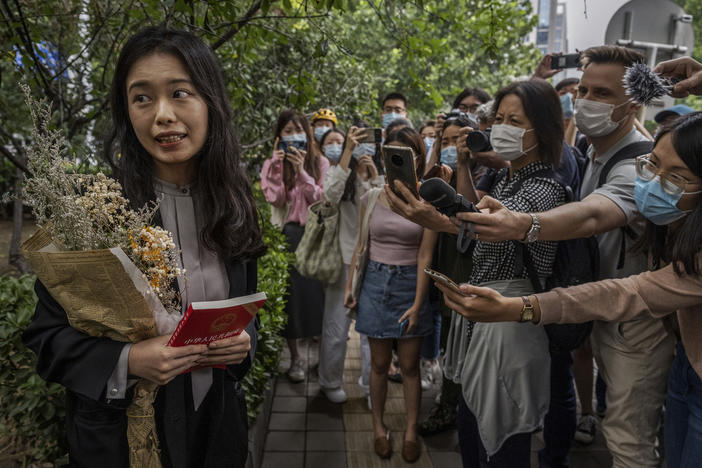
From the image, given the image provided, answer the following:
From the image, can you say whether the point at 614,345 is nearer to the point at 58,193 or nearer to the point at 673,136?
the point at 673,136

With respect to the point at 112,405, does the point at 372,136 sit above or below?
above

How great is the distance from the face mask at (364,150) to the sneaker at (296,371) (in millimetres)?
2026

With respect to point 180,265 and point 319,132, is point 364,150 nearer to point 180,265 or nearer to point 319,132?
point 319,132

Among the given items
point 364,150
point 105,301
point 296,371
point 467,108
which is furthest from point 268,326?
point 467,108

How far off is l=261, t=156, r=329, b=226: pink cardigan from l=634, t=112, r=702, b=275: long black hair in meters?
3.00

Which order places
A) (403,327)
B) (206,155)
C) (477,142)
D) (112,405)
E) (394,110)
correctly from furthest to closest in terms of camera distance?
(394,110), (403,327), (477,142), (206,155), (112,405)

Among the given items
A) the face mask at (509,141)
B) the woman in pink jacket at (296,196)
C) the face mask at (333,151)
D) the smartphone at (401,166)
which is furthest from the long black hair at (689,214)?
the woman in pink jacket at (296,196)

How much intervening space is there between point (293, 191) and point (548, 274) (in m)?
2.86

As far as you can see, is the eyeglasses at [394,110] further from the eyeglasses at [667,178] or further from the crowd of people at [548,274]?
the eyeglasses at [667,178]

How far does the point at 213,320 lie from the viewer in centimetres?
137

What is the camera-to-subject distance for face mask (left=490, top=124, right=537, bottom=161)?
218cm

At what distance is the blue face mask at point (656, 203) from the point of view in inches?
69.8

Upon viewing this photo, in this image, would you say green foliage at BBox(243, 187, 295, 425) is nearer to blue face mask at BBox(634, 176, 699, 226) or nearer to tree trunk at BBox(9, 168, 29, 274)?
blue face mask at BBox(634, 176, 699, 226)

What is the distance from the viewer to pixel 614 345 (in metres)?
2.21
